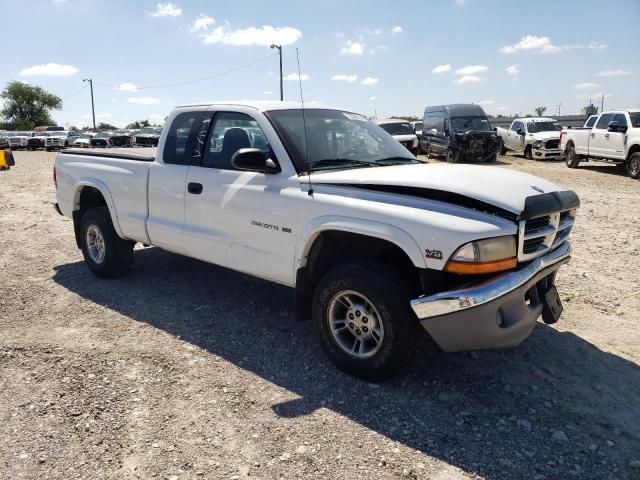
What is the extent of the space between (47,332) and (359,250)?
280 cm

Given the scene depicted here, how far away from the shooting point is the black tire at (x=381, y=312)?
10.8ft

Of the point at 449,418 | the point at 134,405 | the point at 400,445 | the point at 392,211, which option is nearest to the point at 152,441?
the point at 134,405

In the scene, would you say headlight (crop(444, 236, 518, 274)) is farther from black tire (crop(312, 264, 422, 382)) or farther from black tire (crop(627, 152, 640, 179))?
black tire (crop(627, 152, 640, 179))

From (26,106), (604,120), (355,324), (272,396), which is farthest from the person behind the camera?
(26,106)

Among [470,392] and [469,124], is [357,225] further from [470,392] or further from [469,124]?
[469,124]

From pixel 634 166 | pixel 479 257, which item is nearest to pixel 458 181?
pixel 479 257

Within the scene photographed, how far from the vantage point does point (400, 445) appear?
2.94 meters

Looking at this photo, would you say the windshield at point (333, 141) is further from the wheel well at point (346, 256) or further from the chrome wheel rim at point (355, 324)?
the chrome wheel rim at point (355, 324)

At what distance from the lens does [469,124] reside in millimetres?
20141

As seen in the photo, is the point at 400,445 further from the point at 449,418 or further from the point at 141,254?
the point at 141,254

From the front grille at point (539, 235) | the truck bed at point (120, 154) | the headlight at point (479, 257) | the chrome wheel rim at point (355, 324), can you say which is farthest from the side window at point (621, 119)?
the chrome wheel rim at point (355, 324)

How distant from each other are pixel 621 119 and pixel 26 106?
95.2m

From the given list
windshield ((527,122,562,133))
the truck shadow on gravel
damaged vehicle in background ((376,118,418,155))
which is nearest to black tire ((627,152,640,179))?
damaged vehicle in background ((376,118,418,155))

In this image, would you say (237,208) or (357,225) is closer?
(357,225)
